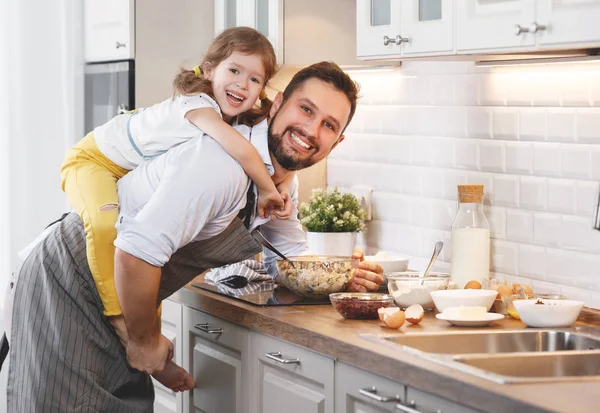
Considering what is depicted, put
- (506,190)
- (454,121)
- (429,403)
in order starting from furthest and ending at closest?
1. (454,121)
2. (506,190)
3. (429,403)

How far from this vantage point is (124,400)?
9.04ft

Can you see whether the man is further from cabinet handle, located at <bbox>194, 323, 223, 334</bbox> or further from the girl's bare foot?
cabinet handle, located at <bbox>194, 323, 223, 334</bbox>

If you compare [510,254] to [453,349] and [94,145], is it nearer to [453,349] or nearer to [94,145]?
[453,349]

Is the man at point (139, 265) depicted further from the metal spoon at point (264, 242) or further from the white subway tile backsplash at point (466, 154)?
the white subway tile backsplash at point (466, 154)

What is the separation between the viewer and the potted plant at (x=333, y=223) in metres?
3.53

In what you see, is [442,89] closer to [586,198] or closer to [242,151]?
[586,198]

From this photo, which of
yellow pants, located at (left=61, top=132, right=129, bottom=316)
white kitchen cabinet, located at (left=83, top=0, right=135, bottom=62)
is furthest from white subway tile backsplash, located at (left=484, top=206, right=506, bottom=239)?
white kitchen cabinet, located at (left=83, top=0, right=135, bottom=62)

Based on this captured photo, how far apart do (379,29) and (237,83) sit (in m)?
0.45

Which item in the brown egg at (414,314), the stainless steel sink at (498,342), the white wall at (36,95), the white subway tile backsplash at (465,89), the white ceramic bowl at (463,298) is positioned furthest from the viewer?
the white wall at (36,95)

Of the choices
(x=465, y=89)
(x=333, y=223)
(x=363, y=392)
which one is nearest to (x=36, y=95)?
(x=333, y=223)

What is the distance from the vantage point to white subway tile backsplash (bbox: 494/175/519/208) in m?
2.97

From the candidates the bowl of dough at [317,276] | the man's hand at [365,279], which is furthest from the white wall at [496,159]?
the bowl of dough at [317,276]

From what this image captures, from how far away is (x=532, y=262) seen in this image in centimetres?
292

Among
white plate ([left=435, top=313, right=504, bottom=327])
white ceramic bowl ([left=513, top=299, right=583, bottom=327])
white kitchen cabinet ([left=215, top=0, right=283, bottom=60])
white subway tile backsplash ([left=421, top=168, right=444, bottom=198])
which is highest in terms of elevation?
white kitchen cabinet ([left=215, top=0, right=283, bottom=60])
